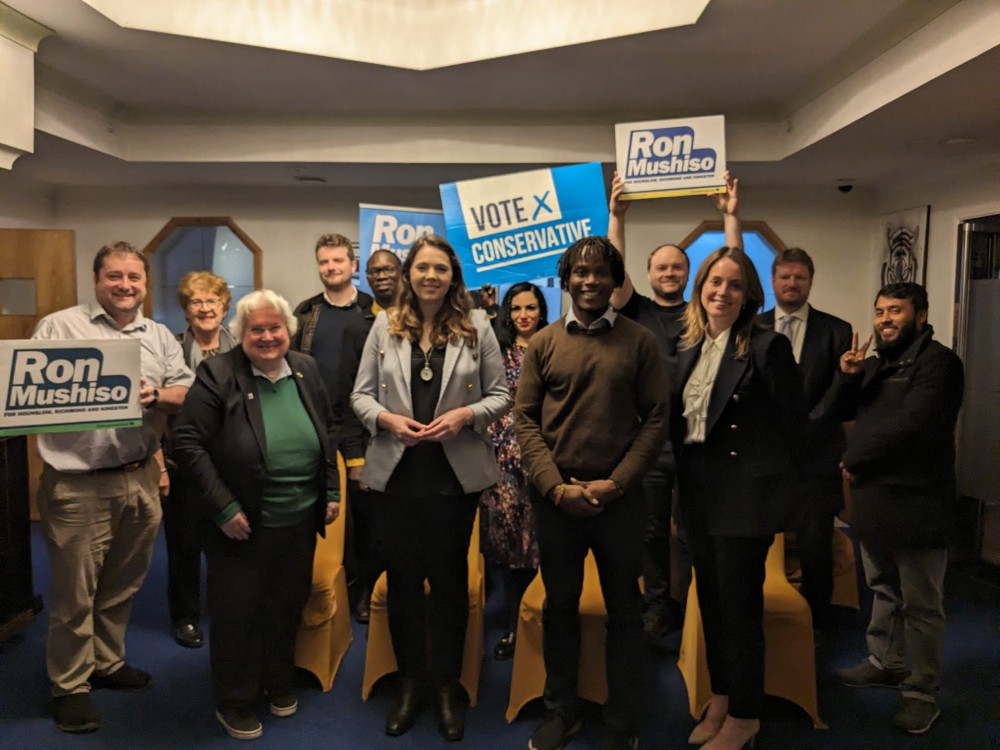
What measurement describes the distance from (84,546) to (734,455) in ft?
7.32

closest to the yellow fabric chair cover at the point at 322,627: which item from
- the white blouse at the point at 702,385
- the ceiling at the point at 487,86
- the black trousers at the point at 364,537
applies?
the black trousers at the point at 364,537

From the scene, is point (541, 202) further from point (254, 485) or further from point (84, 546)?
point (84, 546)

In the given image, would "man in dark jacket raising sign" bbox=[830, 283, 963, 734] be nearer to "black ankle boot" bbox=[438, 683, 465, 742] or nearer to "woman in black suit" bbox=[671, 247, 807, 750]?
"woman in black suit" bbox=[671, 247, 807, 750]

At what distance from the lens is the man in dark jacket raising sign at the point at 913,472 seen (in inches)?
92.0

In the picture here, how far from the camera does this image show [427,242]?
2.21 meters

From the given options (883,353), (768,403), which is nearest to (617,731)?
(768,403)

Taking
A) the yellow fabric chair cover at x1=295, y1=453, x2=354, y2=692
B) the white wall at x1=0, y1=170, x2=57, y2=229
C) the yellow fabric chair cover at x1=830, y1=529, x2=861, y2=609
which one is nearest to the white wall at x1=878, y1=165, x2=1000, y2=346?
the yellow fabric chair cover at x1=830, y1=529, x2=861, y2=609

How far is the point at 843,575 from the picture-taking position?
3.27 metres

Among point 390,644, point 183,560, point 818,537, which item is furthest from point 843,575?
point 183,560

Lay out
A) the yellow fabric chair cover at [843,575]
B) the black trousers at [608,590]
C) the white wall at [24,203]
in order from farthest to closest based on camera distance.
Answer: the white wall at [24,203], the yellow fabric chair cover at [843,575], the black trousers at [608,590]

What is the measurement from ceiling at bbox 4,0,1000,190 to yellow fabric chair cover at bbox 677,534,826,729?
2230mm

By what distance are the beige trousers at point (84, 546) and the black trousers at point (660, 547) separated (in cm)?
203

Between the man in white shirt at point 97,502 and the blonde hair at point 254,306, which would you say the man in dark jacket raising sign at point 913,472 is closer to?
the blonde hair at point 254,306

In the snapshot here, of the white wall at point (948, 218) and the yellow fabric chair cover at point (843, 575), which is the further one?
the white wall at point (948, 218)
